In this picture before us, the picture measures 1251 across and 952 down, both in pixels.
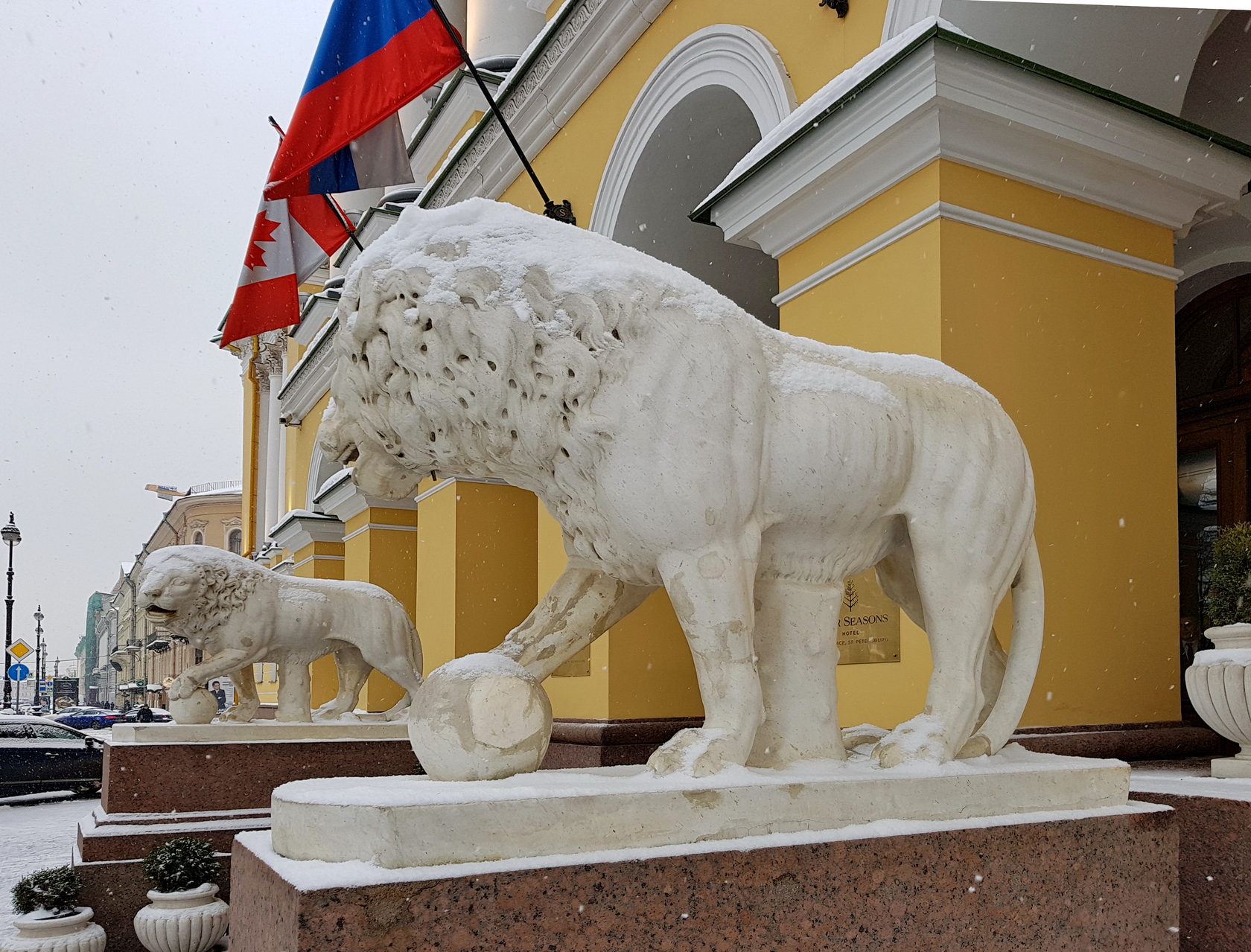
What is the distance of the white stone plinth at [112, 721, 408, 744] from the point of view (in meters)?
6.70

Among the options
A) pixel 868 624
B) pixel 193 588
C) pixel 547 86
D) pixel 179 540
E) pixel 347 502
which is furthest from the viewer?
pixel 179 540

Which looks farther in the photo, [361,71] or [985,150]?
[361,71]

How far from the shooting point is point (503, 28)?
13469mm

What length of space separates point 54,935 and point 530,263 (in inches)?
187

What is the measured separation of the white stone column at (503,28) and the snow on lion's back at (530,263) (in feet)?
38.0

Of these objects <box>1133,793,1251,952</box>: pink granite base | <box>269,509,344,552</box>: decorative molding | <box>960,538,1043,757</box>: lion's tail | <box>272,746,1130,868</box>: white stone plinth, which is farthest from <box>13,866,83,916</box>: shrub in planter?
<box>269,509,344,552</box>: decorative molding

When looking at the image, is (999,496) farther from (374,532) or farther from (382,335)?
(374,532)

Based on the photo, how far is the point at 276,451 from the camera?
81.4 feet

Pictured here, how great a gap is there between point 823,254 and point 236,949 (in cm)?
435

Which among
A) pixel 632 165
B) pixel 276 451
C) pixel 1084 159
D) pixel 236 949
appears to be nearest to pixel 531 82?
pixel 632 165

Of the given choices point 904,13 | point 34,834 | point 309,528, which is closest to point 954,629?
point 904,13

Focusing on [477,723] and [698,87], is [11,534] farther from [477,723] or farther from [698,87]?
[477,723]

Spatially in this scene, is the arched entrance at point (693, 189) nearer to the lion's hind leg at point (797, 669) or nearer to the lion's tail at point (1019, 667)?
the lion's tail at point (1019, 667)

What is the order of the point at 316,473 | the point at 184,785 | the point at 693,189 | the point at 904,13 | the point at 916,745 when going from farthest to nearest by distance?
the point at 316,473 → the point at 693,189 → the point at 184,785 → the point at 904,13 → the point at 916,745
